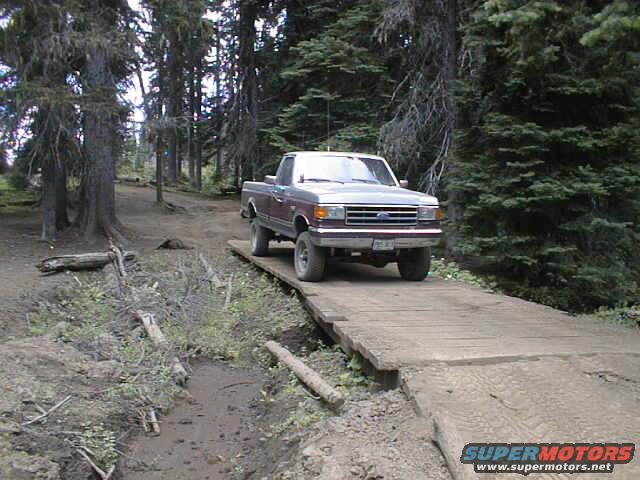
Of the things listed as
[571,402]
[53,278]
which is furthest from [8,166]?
[571,402]

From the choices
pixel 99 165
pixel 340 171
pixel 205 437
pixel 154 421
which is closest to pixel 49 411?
pixel 154 421

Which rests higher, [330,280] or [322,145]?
[322,145]

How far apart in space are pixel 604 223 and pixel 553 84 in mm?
3222

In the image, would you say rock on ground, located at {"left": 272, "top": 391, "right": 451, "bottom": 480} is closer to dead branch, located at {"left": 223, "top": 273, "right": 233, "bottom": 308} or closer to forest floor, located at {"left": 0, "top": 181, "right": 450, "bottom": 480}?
forest floor, located at {"left": 0, "top": 181, "right": 450, "bottom": 480}

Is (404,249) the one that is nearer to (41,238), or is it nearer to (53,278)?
(53,278)

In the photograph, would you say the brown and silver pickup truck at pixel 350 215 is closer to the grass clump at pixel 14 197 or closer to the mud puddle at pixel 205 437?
the mud puddle at pixel 205 437

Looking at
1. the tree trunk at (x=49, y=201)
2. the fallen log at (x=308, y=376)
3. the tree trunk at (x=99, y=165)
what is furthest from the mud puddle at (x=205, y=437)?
the tree trunk at (x=49, y=201)

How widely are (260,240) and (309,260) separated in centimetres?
349

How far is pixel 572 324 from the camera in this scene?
6.67 meters

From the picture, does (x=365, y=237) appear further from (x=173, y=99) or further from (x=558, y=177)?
(x=173, y=99)

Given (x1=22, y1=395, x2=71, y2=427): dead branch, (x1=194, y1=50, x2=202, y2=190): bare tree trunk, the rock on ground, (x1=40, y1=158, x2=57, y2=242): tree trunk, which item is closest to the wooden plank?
the rock on ground

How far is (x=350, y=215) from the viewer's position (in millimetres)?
8570

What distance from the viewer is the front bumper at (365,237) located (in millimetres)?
8453

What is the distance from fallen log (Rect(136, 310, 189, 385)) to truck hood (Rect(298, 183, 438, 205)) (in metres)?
3.01
